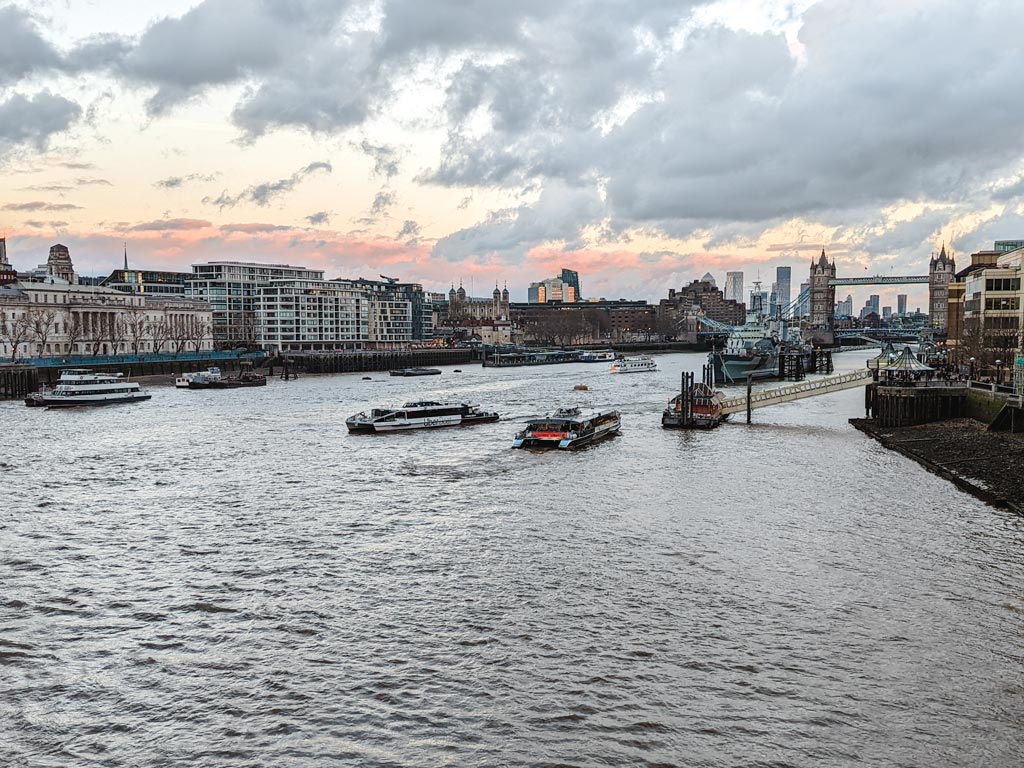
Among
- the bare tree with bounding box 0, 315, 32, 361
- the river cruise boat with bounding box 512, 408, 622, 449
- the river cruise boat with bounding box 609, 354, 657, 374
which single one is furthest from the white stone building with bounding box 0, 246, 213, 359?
the river cruise boat with bounding box 512, 408, 622, 449

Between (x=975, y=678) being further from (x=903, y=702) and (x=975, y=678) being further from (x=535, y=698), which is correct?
(x=535, y=698)

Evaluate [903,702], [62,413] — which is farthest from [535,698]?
[62,413]

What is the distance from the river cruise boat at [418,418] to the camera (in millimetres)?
61188

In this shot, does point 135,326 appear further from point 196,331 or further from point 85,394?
point 85,394

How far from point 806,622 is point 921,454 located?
28.1 meters

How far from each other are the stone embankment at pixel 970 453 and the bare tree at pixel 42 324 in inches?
4519

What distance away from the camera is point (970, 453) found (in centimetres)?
4316

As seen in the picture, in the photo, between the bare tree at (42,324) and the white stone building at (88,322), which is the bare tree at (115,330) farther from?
the bare tree at (42,324)

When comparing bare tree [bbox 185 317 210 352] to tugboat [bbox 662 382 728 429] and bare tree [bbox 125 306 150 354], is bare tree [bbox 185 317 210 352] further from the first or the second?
tugboat [bbox 662 382 728 429]

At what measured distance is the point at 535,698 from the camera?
17.7 meters

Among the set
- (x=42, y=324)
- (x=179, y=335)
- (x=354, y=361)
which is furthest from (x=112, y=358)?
(x=354, y=361)

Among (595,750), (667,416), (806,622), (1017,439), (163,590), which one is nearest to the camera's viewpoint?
(595,750)

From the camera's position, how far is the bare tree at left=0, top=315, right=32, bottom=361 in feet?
402

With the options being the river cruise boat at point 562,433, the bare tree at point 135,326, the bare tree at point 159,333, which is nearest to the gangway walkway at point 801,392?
the river cruise boat at point 562,433
